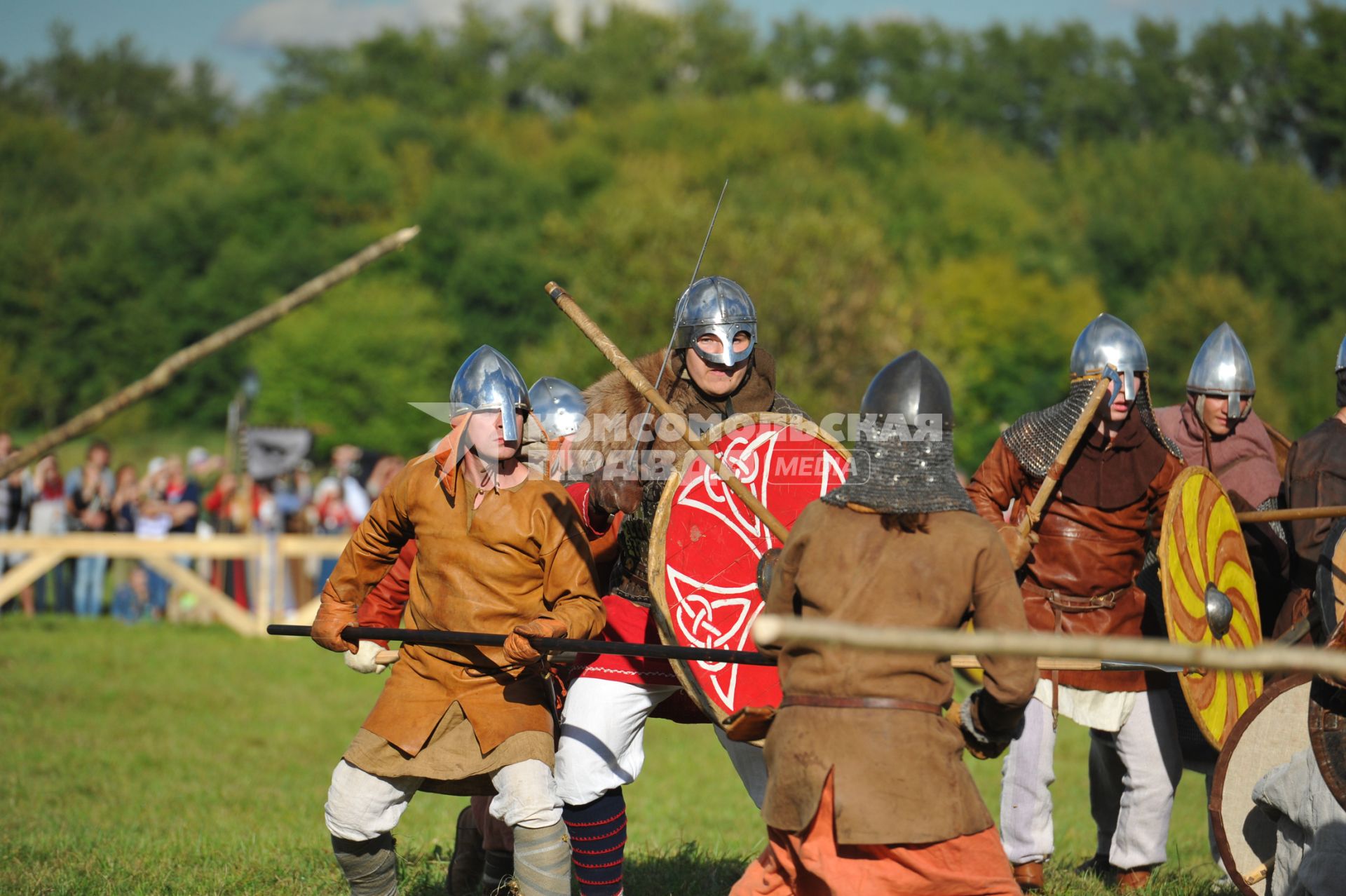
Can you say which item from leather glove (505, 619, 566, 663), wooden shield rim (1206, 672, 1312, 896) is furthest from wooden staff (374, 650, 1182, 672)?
leather glove (505, 619, 566, 663)

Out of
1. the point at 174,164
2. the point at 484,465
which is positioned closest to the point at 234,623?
the point at 484,465

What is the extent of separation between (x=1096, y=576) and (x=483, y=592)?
2239 millimetres

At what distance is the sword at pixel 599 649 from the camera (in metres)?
3.92

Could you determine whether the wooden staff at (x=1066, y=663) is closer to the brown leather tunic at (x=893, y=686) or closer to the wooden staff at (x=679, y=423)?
the wooden staff at (x=679, y=423)

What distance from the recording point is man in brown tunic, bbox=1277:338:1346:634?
5074mm

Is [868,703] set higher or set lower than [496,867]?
higher

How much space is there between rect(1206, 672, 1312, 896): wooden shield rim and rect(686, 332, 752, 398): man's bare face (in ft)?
6.24

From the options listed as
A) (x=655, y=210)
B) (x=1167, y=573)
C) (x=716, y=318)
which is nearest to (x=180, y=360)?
(x=716, y=318)

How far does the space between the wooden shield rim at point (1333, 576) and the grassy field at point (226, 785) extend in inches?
57.1

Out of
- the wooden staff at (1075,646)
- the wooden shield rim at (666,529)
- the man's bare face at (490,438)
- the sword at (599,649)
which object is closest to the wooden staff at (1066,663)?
the sword at (599,649)

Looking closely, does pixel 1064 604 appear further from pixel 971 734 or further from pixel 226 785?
pixel 226 785

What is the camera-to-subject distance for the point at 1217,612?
4.91m

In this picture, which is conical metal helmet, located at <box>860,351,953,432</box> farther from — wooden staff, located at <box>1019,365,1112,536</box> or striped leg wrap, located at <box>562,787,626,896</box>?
striped leg wrap, located at <box>562,787,626,896</box>

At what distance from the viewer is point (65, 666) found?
38.0 feet
